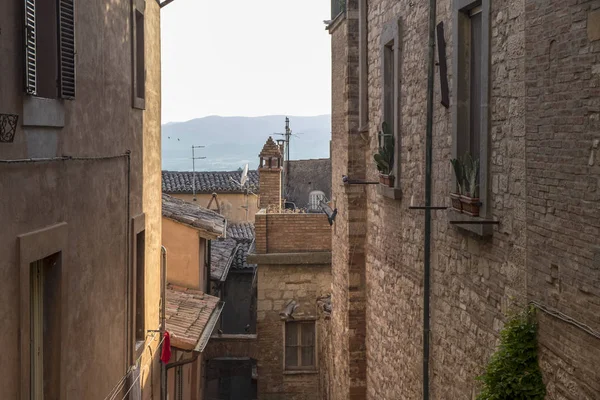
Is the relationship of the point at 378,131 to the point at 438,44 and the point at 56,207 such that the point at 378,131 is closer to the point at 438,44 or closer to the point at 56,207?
the point at 438,44

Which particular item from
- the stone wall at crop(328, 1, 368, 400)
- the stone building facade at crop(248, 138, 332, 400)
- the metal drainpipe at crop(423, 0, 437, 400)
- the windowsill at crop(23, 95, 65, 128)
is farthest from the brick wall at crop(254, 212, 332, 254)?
the windowsill at crop(23, 95, 65, 128)

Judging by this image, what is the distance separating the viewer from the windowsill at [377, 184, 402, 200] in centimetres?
920

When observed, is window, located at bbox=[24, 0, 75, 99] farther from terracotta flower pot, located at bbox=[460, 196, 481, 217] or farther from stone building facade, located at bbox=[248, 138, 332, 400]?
stone building facade, located at bbox=[248, 138, 332, 400]

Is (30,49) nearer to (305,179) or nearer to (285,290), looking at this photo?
(285,290)

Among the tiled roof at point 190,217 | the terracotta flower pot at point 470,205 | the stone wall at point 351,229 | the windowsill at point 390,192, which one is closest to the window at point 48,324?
the terracotta flower pot at point 470,205

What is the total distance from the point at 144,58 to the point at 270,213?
9.45 m

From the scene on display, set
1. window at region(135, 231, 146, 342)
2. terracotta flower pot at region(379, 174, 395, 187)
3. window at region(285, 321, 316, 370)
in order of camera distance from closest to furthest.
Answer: terracotta flower pot at region(379, 174, 395, 187) < window at region(135, 231, 146, 342) < window at region(285, 321, 316, 370)

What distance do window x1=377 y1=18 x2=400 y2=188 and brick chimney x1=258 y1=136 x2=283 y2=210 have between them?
1117 centimetres

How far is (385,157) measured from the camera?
9.78 m

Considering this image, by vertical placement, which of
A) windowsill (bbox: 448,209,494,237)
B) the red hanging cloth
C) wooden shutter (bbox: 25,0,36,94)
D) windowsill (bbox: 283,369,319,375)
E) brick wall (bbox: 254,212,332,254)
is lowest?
windowsill (bbox: 283,369,319,375)

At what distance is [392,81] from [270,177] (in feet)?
39.3

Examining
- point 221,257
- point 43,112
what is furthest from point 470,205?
point 221,257

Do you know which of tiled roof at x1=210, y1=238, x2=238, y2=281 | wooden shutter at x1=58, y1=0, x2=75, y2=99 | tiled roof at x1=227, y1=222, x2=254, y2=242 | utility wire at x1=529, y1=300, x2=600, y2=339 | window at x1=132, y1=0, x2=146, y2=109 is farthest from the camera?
tiled roof at x1=227, y1=222, x2=254, y2=242

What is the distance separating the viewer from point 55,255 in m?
6.13
